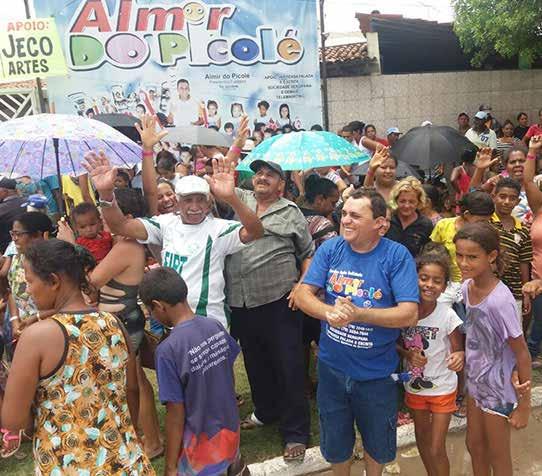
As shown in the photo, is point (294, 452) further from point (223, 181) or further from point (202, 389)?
point (223, 181)

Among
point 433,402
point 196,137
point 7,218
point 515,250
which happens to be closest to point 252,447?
point 433,402

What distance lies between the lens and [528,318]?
4.78m

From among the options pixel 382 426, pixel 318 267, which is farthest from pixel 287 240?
pixel 382 426

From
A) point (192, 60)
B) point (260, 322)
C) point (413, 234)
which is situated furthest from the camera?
point (192, 60)

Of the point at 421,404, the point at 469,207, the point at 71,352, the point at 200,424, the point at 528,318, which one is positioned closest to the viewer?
the point at 71,352

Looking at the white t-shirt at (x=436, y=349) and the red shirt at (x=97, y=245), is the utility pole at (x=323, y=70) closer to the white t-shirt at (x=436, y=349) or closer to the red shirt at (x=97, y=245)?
the red shirt at (x=97, y=245)

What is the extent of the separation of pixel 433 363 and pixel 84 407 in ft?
6.14

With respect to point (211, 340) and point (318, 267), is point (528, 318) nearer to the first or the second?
point (318, 267)

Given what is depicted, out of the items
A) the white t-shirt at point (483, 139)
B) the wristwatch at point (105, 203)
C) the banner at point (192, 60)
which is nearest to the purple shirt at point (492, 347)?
the wristwatch at point (105, 203)

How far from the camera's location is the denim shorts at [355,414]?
274 centimetres

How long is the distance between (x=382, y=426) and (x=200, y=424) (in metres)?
0.97

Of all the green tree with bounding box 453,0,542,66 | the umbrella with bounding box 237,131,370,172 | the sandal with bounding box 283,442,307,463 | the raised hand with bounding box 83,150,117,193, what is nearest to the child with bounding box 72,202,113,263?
the raised hand with bounding box 83,150,117,193

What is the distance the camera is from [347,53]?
12.0 m

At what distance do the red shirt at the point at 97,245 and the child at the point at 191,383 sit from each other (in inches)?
53.7
